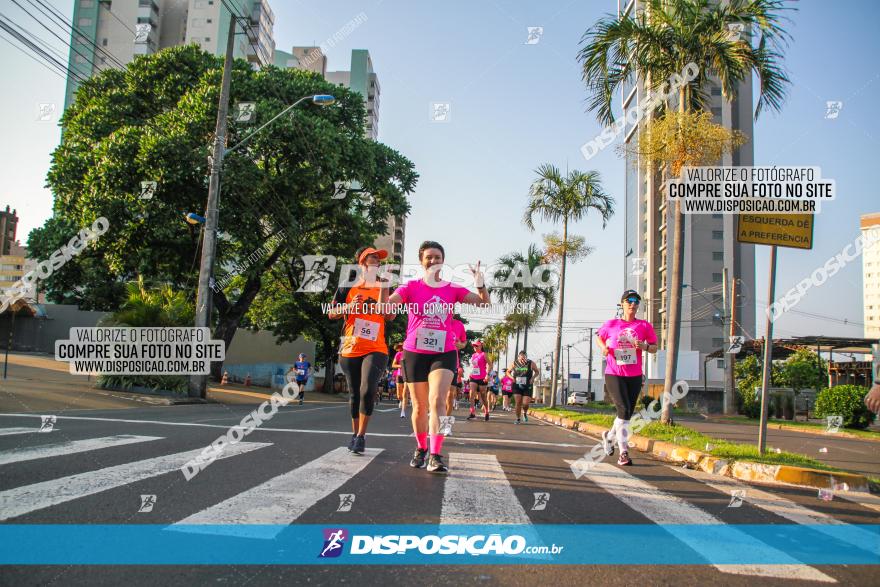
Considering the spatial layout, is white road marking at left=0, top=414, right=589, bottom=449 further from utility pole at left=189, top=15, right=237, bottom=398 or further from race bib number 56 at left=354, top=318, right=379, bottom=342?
utility pole at left=189, top=15, right=237, bottom=398

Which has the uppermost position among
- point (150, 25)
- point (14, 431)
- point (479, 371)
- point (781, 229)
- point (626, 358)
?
point (150, 25)

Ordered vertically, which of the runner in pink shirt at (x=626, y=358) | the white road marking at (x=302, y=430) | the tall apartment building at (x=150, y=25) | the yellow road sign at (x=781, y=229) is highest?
the tall apartment building at (x=150, y=25)

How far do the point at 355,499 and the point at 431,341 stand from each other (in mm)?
1852

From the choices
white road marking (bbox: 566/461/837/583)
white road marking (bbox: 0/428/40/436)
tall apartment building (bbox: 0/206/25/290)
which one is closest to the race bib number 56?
white road marking (bbox: 566/461/837/583)

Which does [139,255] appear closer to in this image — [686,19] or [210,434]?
[210,434]

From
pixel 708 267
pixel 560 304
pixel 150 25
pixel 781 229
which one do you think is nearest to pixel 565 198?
pixel 560 304

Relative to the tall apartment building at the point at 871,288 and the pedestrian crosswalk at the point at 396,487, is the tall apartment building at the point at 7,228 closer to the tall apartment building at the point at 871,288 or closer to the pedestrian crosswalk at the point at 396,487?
the pedestrian crosswalk at the point at 396,487

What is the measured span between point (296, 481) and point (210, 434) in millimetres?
3559

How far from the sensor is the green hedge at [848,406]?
1952 centimetres

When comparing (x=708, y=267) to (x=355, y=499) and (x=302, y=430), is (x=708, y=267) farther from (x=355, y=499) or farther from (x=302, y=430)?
(x=355, y=499)

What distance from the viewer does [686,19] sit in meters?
12.6

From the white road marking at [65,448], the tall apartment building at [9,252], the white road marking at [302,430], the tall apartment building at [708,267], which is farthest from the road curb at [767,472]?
the tall apartment building at [9,252]

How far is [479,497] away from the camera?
4.35 metres

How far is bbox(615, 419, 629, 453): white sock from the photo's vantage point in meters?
6.89
